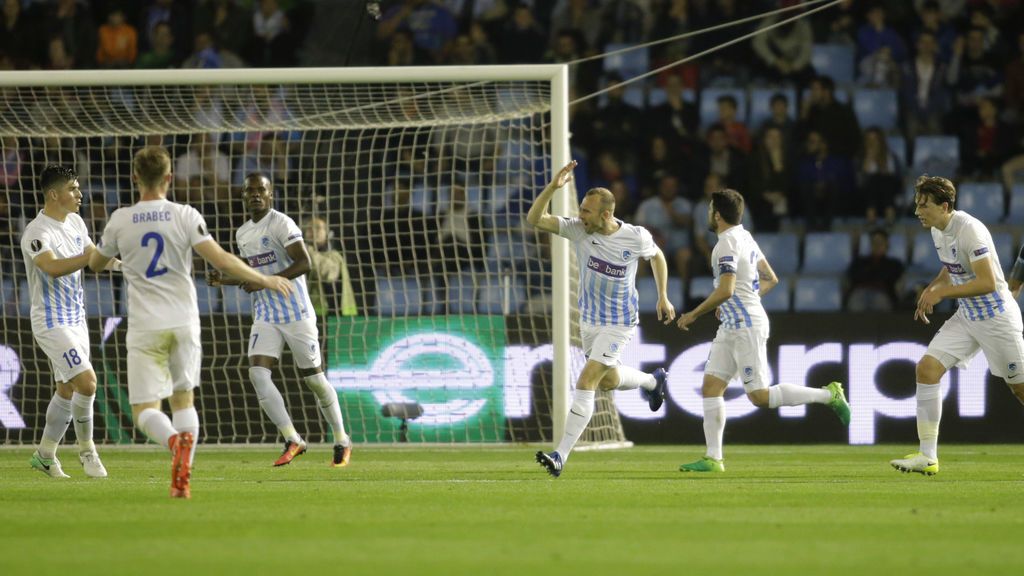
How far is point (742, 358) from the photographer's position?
34.1 feet

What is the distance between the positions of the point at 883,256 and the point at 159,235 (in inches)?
390

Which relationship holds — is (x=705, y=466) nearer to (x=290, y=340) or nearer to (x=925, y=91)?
(x=290, y=340)

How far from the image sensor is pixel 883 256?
15.8 metres

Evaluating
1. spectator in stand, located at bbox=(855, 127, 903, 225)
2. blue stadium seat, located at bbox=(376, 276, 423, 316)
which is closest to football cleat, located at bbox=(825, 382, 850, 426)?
blue stadium seat, located at bbox=(376, 276, 423, 316)

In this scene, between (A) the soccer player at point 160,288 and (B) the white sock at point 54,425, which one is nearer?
(A) the soccer player at point 160,288

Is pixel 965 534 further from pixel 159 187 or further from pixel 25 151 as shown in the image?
pixel 25 151

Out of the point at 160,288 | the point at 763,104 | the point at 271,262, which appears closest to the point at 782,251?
the point at 763,104

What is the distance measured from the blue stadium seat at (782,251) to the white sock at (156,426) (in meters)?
9.87

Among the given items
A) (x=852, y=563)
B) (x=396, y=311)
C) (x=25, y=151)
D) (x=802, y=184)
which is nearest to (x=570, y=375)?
(x=396, y=311)

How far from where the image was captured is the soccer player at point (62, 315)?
9461 mm

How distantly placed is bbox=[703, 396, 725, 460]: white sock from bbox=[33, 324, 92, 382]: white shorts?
13.7 ft

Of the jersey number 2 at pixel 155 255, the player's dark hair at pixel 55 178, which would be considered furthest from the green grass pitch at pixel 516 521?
the player's dark hair at pixel 55 178

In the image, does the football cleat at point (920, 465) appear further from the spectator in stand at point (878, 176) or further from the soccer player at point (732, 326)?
the spectator in stand at point (878, 176)

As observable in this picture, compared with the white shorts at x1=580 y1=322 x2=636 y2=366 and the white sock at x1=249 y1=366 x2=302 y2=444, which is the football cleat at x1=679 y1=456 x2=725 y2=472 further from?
the white sock at x1=249 y1=366 x2=302 y2=444
